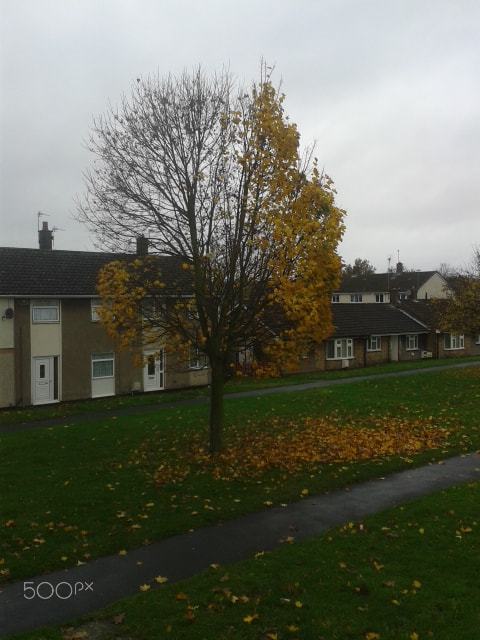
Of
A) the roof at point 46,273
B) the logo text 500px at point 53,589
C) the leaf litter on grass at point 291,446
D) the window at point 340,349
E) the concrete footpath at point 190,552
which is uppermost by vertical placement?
the roof at point 46,273

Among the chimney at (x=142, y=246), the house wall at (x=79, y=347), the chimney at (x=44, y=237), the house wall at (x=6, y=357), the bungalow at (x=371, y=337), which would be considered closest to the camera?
the chimney at (x=142, y=246)

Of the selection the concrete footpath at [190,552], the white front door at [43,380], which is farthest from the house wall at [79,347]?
the concrete footpath at [190,552]

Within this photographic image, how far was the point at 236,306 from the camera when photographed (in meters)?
11.6

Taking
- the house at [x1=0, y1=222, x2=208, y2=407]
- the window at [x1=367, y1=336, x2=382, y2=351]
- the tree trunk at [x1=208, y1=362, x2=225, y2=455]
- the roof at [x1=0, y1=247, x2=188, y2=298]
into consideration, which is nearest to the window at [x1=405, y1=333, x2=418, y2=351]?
the window at [x1=367, y1=336, x2=382, y2=351]

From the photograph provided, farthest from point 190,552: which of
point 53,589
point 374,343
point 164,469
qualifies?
point 374,343

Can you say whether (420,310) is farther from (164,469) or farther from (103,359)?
(164,469)

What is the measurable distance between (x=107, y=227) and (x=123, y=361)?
1634 cm

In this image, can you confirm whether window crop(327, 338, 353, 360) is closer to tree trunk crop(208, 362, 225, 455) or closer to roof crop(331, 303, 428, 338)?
roof crop(331, 303, 428, 338)

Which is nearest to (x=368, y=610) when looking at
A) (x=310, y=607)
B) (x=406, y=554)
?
(x=310, y=607)

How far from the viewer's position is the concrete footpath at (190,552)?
577 cm

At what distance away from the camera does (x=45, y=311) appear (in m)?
25.2

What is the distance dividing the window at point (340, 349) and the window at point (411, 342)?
23.9 ft

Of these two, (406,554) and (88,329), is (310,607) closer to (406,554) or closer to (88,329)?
(406,554)

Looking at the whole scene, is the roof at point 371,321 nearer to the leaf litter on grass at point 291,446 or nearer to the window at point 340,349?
the window at point 340,349
